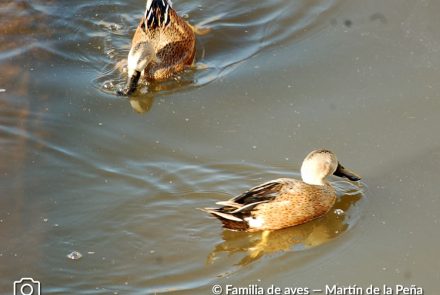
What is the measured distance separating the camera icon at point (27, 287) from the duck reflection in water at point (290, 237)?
1252 mm

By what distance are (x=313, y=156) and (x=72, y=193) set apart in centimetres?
201

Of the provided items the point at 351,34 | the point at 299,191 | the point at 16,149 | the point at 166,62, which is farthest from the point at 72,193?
the point at 351,34

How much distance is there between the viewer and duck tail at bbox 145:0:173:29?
383 inches

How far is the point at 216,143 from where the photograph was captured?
7746 mm

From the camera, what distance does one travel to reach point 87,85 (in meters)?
8.88

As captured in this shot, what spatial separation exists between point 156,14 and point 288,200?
143 inches

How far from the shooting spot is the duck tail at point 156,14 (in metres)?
9.72

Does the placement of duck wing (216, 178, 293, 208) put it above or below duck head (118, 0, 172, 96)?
below

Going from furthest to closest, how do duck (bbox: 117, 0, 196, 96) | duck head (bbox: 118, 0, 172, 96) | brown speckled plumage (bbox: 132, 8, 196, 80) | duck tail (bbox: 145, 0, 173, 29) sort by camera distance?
duck tail (bbox: 145, 0, 173, 29)
brown speckled plumage (bbox: 132, 8, 196, 80)
duck (bbox: 117, 0, 196, 96)
duck head (bbox: 118, 0, 172, 96)

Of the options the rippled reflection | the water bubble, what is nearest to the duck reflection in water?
the water bubble

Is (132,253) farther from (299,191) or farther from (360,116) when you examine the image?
(360,116)

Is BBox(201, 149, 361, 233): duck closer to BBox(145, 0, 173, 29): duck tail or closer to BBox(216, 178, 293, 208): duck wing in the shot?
BBox(216, 178, 293, 208): duck wing

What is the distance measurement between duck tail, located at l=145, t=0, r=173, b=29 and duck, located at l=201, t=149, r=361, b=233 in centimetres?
327

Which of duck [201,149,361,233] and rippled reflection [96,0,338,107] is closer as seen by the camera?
duck [201,149,361,233]
